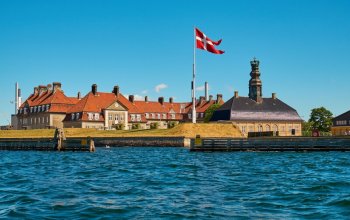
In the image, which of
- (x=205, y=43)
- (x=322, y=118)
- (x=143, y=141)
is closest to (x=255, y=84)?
(x=322, y=118)

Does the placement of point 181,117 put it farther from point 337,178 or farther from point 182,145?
point 337,178

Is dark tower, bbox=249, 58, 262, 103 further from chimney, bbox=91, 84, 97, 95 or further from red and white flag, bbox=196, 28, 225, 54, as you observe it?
red and white flag, bbox=196, 28, 225, 54

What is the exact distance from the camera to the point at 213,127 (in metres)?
91.6

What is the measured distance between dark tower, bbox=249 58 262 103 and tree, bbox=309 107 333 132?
2665 centimetres

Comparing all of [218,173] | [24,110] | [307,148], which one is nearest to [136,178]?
[218,173]

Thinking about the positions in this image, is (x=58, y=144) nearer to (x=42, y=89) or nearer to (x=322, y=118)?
(x=42, y=89)

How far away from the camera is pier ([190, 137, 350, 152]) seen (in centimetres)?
5554

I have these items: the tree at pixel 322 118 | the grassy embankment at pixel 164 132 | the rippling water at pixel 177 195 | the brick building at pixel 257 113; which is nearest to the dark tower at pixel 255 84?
the brick building at pixel 257 113

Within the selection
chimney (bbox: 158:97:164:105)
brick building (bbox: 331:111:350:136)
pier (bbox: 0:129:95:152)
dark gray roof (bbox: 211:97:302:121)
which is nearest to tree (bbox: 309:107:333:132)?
brick building (bbox: 331:111:350:136)

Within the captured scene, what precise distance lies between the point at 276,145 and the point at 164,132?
3042cm

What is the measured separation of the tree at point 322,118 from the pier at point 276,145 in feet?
253

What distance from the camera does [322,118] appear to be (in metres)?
132

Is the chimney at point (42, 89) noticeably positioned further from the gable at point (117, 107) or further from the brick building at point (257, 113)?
the brick building at point (257, 113)

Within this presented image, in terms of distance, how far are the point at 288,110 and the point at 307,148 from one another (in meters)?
58.3
